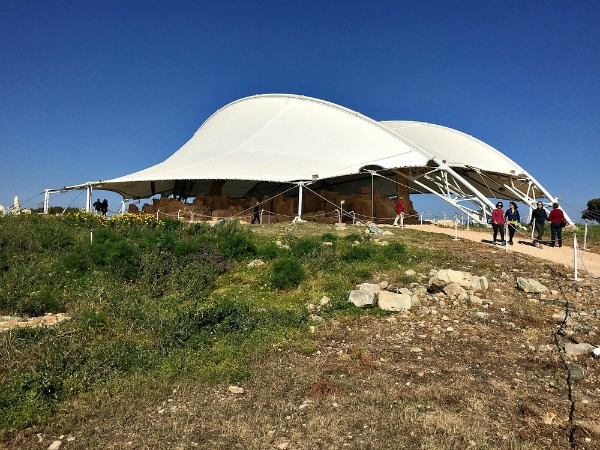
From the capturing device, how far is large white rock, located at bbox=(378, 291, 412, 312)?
6973 mm

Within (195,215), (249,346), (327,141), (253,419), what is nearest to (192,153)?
(195,215)

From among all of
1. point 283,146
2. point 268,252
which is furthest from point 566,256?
point 283,146

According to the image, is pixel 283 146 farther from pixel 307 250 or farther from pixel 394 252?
pixel 394 252

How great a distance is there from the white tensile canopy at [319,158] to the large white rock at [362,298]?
12454 millimetres

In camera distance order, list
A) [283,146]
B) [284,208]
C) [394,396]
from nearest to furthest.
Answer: [394,396] < [284,208] < [283,146]

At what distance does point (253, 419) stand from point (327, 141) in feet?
68.1

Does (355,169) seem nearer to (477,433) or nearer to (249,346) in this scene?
(249,346)

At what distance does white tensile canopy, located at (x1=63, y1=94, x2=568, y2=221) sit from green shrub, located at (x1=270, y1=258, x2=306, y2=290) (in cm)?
1088

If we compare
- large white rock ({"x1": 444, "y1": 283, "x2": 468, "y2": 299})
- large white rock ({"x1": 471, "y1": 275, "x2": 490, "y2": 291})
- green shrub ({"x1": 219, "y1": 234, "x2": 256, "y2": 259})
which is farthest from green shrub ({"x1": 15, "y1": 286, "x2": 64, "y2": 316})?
large white rock ({"x1": 471, "y1": 275, "x2": 490, "y2": 291})

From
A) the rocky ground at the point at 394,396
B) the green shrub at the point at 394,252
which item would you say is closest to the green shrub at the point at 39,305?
the rocky ground at the point at 394,396

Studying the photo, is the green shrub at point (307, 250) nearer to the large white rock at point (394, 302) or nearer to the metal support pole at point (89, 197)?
the large white rock at point (394, 302)

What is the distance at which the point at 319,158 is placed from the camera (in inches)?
878

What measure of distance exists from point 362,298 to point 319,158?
15821 millimetres

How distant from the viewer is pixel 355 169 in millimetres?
20125
